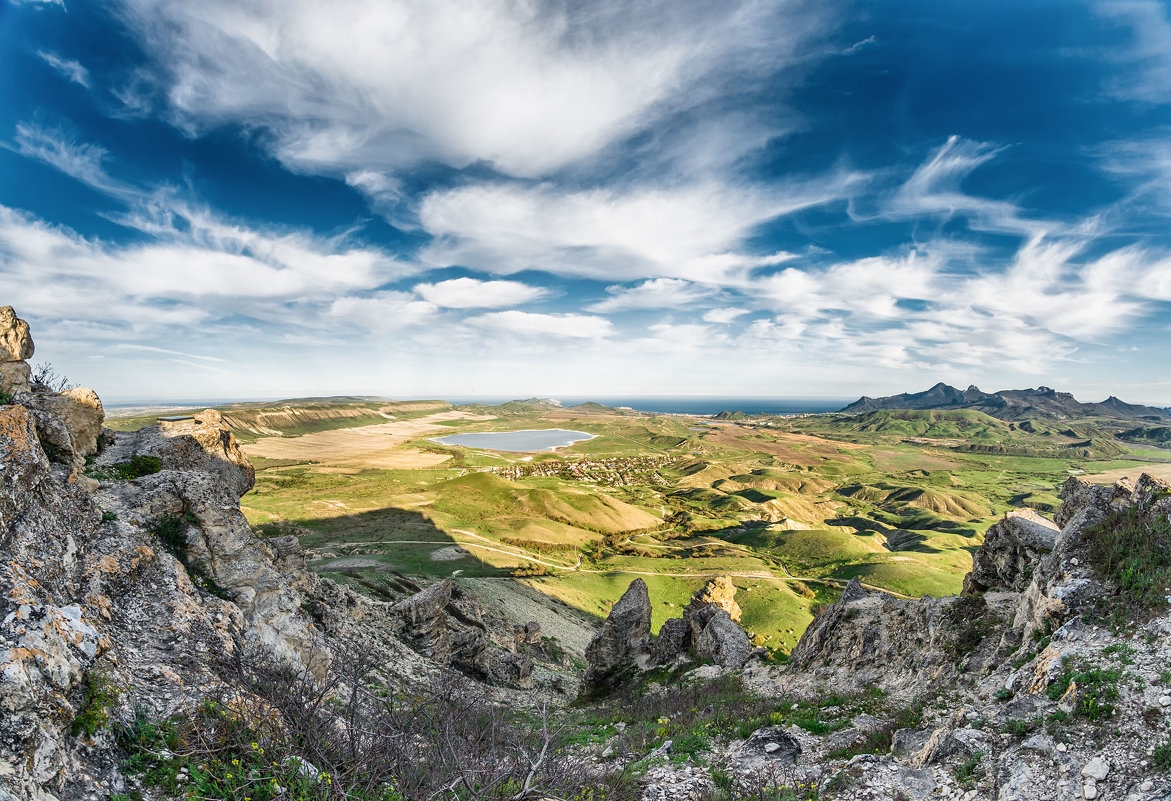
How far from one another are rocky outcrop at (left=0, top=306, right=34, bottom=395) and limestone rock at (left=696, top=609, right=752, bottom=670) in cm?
3423

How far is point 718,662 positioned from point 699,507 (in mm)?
105497

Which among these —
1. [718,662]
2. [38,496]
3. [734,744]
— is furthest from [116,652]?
[718,662]

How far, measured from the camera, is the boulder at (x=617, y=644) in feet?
102

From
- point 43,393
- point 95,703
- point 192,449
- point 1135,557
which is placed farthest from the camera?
point 192,449

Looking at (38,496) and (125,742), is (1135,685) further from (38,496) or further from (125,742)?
(38,496)

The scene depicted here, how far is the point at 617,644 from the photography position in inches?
1249

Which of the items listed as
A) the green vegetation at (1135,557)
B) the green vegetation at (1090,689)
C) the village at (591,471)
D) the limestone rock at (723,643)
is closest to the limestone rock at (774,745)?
the green vegetation at (1090,689)

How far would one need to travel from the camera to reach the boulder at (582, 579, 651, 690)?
3122 cm

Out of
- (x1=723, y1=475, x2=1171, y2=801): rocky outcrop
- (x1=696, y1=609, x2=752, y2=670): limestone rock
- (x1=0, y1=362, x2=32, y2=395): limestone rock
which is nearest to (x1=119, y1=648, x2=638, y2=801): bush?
(x1=723, y1=475, x2=1171, y2=801): rocky outcrop

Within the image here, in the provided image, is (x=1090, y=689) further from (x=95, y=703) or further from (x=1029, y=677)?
(x=95, y=703)

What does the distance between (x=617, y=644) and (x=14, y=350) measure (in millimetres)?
34244

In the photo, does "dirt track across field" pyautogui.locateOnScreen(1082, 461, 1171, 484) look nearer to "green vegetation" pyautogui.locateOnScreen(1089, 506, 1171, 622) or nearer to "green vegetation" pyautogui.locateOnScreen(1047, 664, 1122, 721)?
"green vegetation" pyautogui.locateOnScreen(1089, 506, 1171, 622)

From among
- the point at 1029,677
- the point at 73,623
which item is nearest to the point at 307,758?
the point at 73,623

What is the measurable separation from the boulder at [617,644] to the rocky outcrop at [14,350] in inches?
1260
